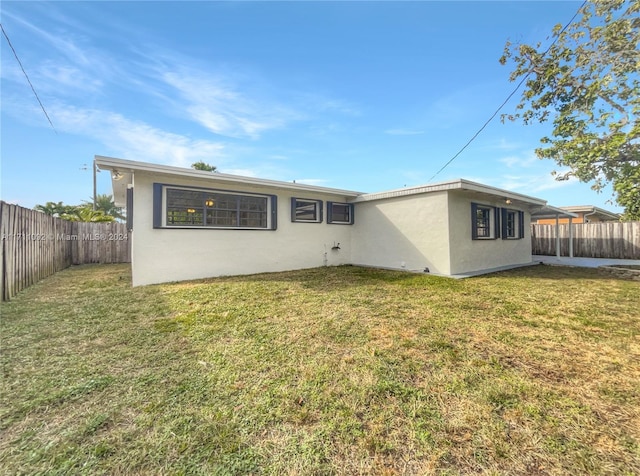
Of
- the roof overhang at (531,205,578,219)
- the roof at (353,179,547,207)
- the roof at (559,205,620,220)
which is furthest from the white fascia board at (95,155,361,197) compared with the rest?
the roof at (559,205,620,220)

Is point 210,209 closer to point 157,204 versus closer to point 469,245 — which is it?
point 157,204

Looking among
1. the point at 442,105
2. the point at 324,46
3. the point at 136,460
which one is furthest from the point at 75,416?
the point at 442,105

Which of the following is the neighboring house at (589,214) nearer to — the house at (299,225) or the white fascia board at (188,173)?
the house at (299,225)

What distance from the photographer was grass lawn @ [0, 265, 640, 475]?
4.79ft

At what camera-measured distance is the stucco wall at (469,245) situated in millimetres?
7438

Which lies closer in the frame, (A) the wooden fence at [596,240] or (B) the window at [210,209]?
(B) the window at [210,209]

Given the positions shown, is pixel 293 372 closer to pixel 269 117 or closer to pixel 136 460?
pixel 136 460

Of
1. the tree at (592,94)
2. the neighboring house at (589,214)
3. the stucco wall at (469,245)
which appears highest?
the tree at (592,94)

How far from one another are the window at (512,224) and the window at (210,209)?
8181mm

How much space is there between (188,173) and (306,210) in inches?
151

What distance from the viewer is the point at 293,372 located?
7.66 feet

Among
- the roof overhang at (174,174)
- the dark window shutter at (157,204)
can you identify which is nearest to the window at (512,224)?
the roof overhang at (174,174)

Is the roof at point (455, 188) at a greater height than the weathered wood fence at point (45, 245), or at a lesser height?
greater

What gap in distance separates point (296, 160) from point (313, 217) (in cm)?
662
